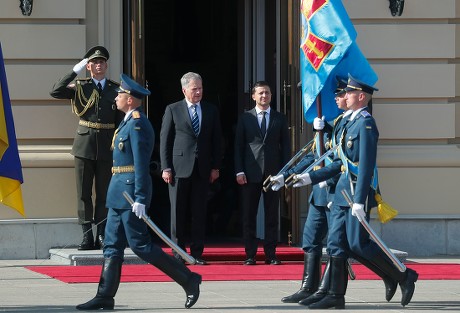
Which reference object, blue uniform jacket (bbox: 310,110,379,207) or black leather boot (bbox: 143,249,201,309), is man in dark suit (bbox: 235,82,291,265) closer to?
blue uniform jacket (bbox: 310,110,379,207)

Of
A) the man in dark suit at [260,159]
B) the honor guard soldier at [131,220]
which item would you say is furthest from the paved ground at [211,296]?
the man in dark suit at [260,159]

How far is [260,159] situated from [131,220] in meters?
3.96

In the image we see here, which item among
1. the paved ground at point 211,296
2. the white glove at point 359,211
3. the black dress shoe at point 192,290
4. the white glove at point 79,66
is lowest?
the paved ground at point 211,296

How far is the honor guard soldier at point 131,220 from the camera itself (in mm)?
10250

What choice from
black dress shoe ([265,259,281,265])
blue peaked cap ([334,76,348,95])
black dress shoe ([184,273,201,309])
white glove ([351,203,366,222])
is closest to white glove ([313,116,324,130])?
blue peaked cap ([334,76,348,95])

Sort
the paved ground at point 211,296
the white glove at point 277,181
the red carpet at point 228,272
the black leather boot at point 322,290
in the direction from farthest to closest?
the red carpet at point 228,272 < the white glove at point 277,181 < the black leather boot at point 322,290 < the paved ground at point 211,296

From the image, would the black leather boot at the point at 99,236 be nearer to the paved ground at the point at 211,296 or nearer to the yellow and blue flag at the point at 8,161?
the paved ground at the point at 211,296

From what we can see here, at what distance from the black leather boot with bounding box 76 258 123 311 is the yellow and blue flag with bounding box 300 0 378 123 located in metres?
2.33

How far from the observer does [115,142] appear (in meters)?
10.5

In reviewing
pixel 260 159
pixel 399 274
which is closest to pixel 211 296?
pixel 399 274

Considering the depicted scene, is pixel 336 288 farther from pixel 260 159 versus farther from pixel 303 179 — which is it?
pixel 260 159

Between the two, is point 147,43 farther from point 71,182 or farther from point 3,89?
point 3,89

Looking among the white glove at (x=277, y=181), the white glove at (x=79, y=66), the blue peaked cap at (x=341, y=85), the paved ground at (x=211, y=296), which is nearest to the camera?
the paved ground at (x=211, y=296)

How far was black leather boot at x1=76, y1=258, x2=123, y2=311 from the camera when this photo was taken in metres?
10.2
